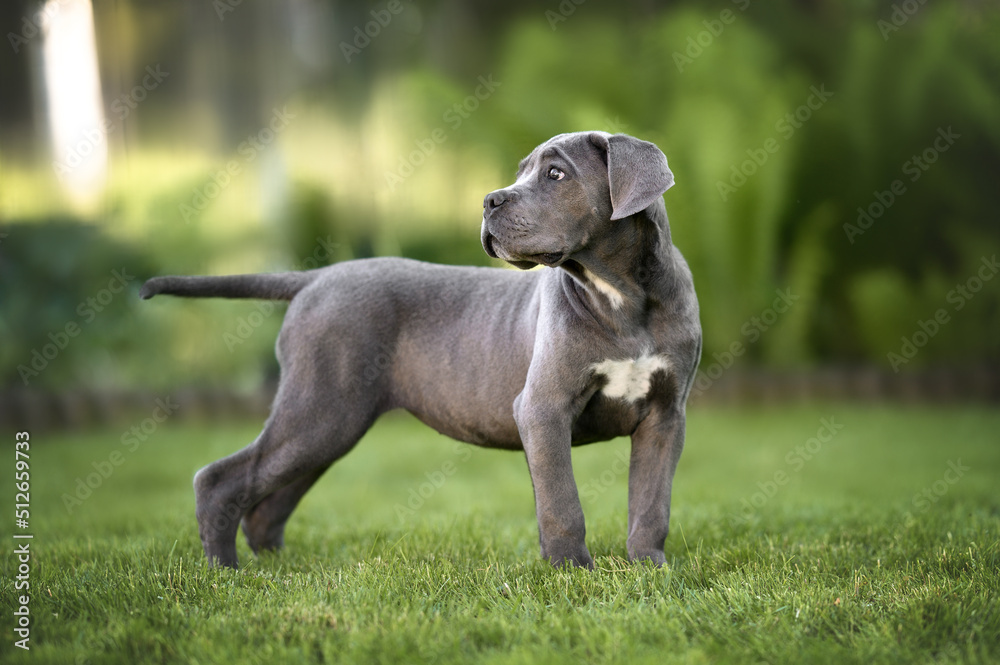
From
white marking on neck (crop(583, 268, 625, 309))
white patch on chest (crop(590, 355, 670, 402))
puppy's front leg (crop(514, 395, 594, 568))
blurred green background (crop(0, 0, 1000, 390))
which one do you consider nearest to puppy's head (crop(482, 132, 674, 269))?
white marking on neck (crop(583, 268, 625, 309))

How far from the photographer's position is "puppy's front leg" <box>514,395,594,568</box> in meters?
3.16

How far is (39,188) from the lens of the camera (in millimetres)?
9742

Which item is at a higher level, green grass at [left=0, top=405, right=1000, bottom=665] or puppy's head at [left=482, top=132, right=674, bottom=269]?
puppy's head at [left=482, top=132, right=674, bottom=269]

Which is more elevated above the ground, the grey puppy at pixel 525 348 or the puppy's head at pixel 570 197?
the puppy's head at pixel 570 197

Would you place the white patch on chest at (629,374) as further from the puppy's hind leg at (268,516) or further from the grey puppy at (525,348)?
the puppy's hind leg at (268,516)

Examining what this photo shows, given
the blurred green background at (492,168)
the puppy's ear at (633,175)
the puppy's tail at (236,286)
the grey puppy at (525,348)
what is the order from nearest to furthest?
the puppy's ear at (633,175) → the grey puppy at (525,348) → the puppy's tail at (236,286) → the blurred green background at (492,168)

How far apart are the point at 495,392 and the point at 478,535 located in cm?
91

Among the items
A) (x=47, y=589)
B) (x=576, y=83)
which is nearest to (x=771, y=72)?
(x=576, y=83)

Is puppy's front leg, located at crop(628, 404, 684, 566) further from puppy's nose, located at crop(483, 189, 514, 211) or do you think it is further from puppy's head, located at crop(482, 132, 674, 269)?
puppy's nose, located at crop(483, 189, 514, 211)

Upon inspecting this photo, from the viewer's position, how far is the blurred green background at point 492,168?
920 centimetres

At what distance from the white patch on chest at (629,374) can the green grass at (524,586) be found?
622mm

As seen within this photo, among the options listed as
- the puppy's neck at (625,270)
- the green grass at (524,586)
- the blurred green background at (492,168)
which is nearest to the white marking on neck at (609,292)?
the puppy's neck at (625,270)

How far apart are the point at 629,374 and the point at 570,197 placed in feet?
2.20

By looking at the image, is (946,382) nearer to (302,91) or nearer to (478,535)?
(478,535)
